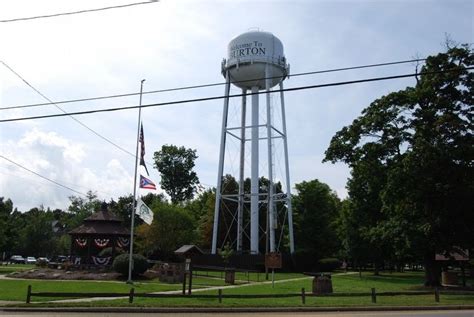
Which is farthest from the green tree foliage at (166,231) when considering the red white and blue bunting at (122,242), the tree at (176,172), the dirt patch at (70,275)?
the tree at (176,172)

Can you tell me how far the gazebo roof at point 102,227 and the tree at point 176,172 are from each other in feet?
146

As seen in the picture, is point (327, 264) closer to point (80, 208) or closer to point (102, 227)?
point (102, 227)

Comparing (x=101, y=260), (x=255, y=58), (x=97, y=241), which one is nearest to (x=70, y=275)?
(x=101, y=260)

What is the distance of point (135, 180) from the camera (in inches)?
1356

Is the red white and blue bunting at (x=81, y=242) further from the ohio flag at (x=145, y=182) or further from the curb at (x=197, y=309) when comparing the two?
the curb at (x=197, y=309)

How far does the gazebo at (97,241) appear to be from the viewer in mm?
50375

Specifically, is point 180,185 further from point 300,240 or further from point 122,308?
point 122,308

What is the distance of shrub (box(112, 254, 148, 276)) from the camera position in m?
39.2

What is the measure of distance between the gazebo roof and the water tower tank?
63.0 ft

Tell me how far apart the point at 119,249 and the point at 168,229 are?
35.6 ft

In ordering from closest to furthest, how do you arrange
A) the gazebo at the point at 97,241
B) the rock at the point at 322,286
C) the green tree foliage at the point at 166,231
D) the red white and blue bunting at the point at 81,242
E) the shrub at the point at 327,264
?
1. the rock at the point at 322,286
2. the gazebo at the point at 97,241
3. the red white and blue bunting at the point at 81,242
4. the shrub at the point at 327,264
5. the green tree foliage at the point at 166,231

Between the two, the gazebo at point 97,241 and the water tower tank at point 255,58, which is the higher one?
the water tower tank at point 255,58

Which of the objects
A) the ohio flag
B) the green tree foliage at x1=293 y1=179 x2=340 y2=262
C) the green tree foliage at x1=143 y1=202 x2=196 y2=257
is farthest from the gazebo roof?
the green tree foliage at x1=293 y1=179 x2=340 y2=262

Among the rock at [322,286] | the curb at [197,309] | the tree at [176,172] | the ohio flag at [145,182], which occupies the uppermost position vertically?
the tree at [176,172]
